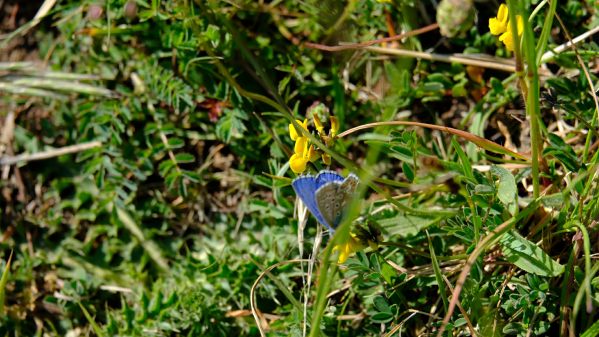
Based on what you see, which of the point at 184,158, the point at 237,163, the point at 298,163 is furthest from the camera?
the point at 237,163

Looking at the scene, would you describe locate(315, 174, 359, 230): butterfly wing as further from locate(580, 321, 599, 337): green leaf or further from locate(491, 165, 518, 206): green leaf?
locate(580, 321, 599, 337): green leaf

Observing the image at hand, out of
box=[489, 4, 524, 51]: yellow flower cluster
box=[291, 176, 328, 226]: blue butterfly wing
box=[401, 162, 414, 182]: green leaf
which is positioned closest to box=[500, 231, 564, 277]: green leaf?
box=[401, 162, 414, 182]: green leaf

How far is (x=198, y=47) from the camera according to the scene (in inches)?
127

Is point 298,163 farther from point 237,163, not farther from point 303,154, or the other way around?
point 237,163

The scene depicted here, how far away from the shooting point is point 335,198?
1945 mm

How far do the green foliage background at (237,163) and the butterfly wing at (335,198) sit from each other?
51cm

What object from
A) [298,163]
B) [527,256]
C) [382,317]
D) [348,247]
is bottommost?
[382,317]

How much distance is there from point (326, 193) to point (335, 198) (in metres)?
0.05

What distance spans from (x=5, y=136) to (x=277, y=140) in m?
1.79

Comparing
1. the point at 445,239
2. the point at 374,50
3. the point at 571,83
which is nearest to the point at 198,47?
the point at 374,50

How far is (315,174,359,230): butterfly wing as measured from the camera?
189cm

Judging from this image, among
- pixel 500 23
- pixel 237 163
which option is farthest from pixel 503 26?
pixel 237 163

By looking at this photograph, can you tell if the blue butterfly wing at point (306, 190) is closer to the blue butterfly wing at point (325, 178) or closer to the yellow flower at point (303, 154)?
the blue butterfly wing at point (325, 178)

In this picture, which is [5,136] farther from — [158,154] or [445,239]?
[445,239]
